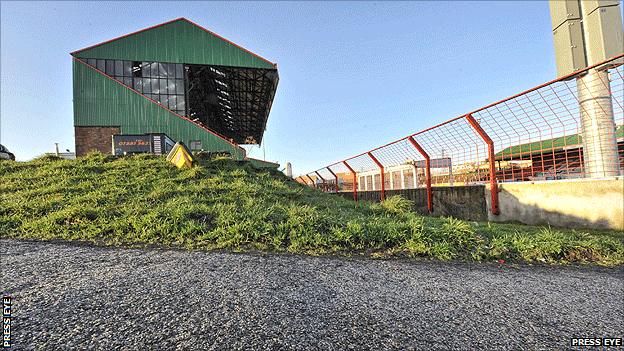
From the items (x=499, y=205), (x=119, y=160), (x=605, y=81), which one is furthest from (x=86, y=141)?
(x=605, y=81)

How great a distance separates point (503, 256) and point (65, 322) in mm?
4124

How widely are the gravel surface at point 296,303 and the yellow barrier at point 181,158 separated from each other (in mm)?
5092

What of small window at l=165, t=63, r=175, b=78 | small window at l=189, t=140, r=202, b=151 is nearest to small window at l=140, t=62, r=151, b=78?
small window at l=165, t=63, r=175, b=78

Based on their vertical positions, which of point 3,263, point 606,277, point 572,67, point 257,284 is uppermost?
point 572,67

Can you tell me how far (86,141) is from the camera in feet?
57.7

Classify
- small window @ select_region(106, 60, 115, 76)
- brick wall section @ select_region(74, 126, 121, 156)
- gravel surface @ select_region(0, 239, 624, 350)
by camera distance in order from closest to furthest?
1. gravel surface @ select_region(0, 239, 624, 350)
2. brick wall section @ select_region(74, 126, 121, 156)
3. small window @ select_region(106, 60, 115, 76)

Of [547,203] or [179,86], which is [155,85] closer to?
[179,86]

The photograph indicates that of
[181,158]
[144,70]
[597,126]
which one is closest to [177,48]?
[144,70]

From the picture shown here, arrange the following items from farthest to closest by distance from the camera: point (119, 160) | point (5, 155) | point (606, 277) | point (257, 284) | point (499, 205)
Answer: point (5, 155) → point (119, 160) → point (499, 205) → point (606, 277) → point (257, 284)

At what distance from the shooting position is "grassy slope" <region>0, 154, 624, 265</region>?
363 centimetres

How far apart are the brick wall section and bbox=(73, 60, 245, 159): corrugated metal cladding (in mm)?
295

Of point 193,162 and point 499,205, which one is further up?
point 193,162

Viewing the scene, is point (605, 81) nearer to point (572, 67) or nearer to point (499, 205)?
point (572, 67)

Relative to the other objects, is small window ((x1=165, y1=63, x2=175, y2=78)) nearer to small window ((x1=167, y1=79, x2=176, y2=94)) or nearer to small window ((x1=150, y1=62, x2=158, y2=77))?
small window ((x1=167, y1=79, x2=176, y2=94))
